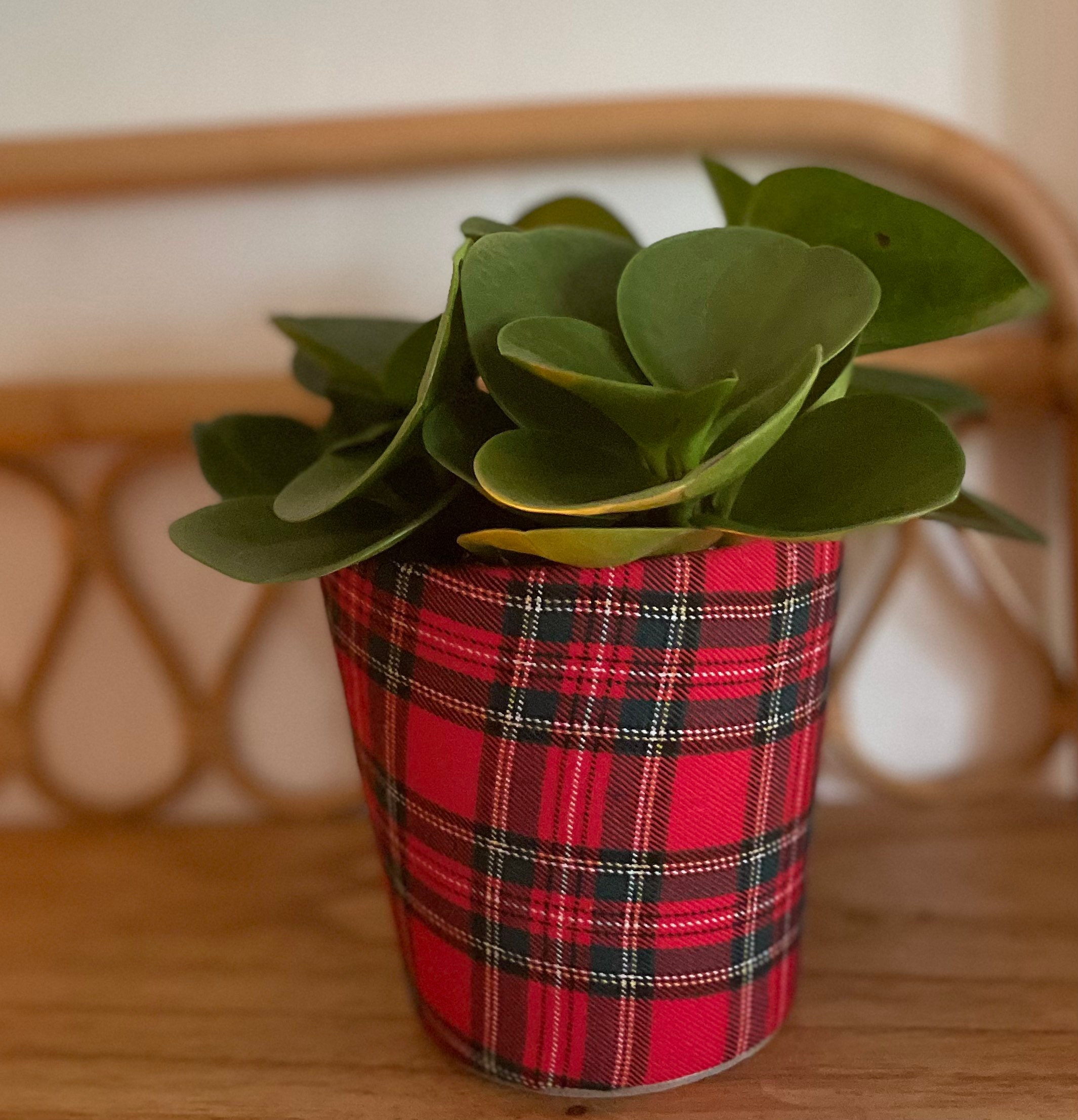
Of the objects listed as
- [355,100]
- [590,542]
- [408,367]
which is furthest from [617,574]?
[355,100]

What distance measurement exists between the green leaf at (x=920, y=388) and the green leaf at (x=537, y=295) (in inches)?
5.5

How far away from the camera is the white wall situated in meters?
0.66

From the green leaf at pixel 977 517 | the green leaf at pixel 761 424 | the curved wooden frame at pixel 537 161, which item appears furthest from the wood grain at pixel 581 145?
the green leaf at pixel 761 424

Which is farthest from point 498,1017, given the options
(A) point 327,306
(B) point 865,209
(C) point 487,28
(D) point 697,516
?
(C) point 487,28

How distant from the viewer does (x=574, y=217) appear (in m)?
0.50

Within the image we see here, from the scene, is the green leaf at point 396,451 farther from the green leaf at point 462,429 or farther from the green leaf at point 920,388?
the green leaf at point 920,388

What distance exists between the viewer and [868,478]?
1.11 feet

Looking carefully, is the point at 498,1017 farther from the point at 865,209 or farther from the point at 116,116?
the point at 116,116

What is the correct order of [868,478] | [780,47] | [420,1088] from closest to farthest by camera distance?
[868,478] < [420,1088] < [780,47]

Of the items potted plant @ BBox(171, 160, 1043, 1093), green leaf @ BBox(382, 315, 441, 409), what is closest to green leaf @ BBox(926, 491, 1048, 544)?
potted plant @ BBox(171, 160, 1043, 1093)

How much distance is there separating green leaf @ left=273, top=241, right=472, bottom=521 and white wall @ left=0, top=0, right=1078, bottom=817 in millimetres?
340

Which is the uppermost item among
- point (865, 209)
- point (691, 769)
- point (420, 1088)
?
point (865, 209)

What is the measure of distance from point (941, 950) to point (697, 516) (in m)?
0.36

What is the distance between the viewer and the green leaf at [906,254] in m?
0.36
